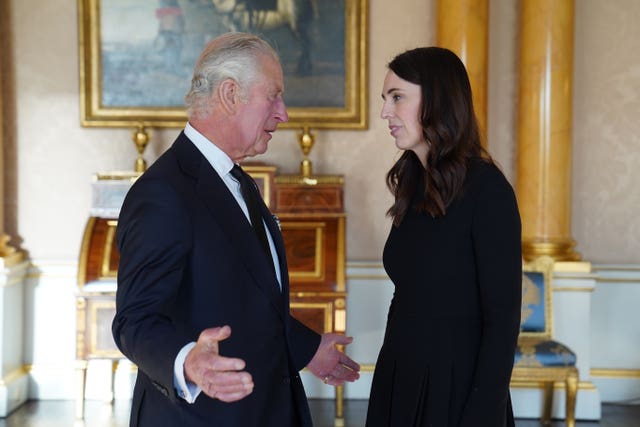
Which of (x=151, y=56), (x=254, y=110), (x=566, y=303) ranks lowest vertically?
(x=566, y=303)

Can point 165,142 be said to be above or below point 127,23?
below

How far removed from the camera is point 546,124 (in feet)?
18.5

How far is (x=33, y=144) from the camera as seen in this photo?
19.8ft

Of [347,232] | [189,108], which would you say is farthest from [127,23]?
[189,108]

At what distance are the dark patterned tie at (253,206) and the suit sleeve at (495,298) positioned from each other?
66 cm

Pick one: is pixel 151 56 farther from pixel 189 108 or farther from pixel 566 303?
pixel 189 108

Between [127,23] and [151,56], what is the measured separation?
0.97 ft

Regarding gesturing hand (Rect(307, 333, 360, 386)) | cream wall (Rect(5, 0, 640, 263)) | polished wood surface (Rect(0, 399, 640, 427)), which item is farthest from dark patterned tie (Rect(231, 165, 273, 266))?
cream wall (Rect(5, 0, 640, 263))

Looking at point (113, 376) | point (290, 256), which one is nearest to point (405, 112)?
point (290, 256)

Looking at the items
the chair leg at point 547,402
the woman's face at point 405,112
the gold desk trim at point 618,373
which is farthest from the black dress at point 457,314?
the gold desk trim at point 618,373

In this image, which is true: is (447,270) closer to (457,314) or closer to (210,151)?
(457,314)

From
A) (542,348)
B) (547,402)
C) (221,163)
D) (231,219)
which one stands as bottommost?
(547,402)

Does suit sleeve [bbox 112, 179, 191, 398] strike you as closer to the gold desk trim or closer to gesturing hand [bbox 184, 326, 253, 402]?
gesturing hand [bbox 184, 326, 253, 402]

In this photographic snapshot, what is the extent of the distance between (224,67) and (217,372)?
35.3 inches
